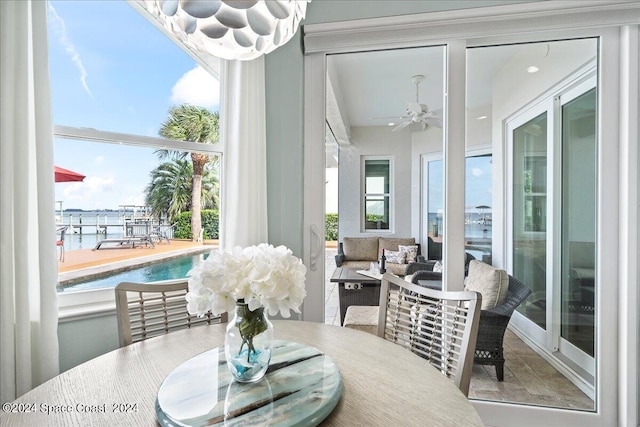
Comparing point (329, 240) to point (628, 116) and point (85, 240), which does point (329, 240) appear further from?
point (628, 116)

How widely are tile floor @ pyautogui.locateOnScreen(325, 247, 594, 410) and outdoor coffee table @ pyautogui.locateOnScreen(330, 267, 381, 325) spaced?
76cm

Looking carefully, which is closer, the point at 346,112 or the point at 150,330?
the point at 150,330

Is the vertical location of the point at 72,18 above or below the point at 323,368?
above

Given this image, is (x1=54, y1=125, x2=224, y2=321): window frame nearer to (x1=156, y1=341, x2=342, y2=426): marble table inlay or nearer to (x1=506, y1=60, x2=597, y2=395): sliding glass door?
(x1=156, y1=341, x2=342, y2=426): marble table inlay

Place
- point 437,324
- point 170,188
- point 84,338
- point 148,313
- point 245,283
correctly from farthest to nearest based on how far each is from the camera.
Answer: point 170,188, point 84,338, point 148,313, point 437,324, point 245,283

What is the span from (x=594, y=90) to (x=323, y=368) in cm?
212

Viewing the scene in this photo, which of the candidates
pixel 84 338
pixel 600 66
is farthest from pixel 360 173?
pixel 84 338

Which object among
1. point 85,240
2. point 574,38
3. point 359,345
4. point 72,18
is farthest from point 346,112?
point 85,240

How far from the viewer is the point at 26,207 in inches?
54.8

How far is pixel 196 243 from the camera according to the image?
2.07 m

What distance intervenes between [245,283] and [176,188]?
1.47 metres

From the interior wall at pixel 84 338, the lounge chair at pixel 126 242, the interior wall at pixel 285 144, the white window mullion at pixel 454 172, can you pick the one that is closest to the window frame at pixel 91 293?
the interior wall at pixel 84 338

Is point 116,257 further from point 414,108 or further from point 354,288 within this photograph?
point 414,108

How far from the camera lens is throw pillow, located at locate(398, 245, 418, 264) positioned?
200 cm
